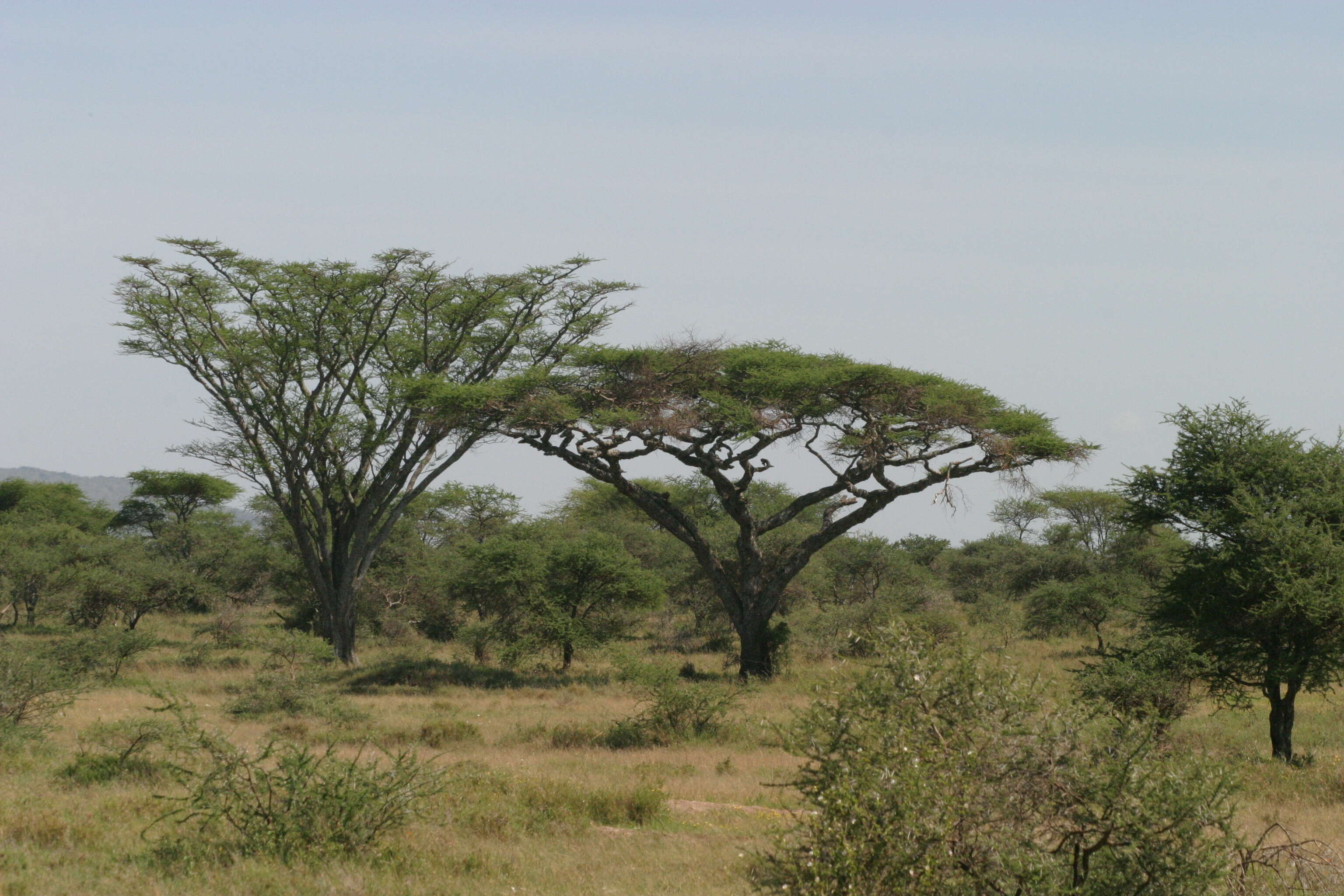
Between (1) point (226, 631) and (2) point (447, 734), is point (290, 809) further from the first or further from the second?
(1) point (226, 631)

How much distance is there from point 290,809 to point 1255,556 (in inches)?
492

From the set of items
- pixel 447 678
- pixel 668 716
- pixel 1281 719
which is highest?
pixel 1281 719

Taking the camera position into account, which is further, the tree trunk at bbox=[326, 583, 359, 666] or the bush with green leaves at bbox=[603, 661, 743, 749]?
the tree trunk at bbox=[326, 583, 359, 666]

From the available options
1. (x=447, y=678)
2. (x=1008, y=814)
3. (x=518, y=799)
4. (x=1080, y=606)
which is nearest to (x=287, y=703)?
(x=447, y=678)

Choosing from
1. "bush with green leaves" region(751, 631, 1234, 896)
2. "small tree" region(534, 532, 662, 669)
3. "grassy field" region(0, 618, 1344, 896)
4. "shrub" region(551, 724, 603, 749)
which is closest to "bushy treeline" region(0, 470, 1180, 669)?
"small tree" region(534, 532, 662, 669)

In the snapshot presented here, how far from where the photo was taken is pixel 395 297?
27.5m

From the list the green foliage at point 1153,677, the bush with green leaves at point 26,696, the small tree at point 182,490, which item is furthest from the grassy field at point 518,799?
the small tree at point 182,490

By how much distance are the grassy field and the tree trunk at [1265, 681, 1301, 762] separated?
0.31 meters

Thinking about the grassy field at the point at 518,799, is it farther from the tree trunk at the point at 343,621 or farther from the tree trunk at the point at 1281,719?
the tree trunk at the point at 343,621

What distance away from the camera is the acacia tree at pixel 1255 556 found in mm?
13789

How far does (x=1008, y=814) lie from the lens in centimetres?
579

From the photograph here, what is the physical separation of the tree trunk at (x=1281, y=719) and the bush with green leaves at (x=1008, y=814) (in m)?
9.98

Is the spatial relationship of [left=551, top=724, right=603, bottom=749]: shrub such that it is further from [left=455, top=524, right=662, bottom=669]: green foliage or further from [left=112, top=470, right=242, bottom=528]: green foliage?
[left=112, top=470, right=242, bottom=528]: green foliage

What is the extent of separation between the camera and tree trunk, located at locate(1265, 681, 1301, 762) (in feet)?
47.8
